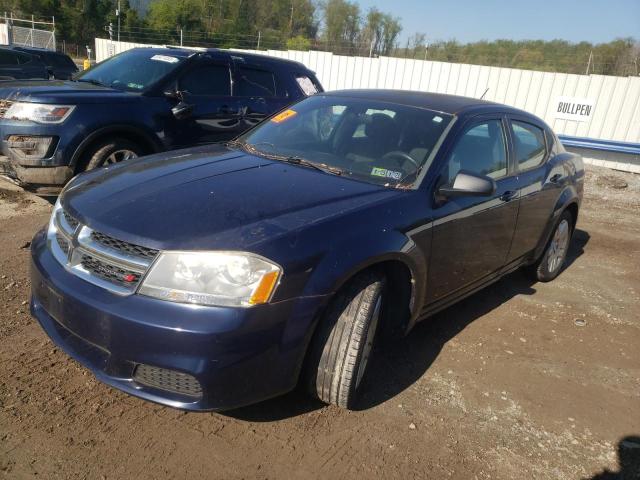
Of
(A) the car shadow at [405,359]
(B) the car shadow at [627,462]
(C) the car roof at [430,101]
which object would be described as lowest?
(A) the car shadow at [405,359]

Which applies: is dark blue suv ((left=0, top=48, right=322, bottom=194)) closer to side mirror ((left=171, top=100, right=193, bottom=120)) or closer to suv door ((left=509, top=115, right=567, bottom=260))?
side mirror ((left=171, top=100, right=193, bottom=120))

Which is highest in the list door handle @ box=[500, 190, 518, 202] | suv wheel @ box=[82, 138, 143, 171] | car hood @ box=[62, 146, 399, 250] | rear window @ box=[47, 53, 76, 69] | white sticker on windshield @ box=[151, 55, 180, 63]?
white sticker on windshield @ box=[151, 55, 180, 63]

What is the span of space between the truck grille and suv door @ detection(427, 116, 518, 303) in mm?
1659

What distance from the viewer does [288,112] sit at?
4094 millimetres

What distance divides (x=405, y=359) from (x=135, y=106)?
4016mm

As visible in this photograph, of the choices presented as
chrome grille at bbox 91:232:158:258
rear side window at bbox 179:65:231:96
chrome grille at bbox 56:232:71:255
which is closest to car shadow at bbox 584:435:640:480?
chrome grille at bbox 91:232:158:258

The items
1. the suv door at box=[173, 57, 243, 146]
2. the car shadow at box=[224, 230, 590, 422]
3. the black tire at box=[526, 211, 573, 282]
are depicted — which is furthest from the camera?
the suv door at box=[173, 57, 243, 146]

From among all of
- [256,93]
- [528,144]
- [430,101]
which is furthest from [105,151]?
[528,144]

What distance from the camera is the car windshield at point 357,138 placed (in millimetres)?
3232

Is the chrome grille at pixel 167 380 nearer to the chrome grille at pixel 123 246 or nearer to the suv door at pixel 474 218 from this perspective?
the chrome grille at pixel 123 246

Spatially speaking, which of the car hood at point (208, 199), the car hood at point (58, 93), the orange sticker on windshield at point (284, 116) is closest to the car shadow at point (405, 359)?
the car hood at point (208, 199)

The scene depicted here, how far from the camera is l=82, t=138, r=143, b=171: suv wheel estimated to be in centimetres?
541

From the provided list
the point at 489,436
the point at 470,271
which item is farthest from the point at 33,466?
the point at 470,271

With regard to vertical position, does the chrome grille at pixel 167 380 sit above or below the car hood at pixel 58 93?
below
